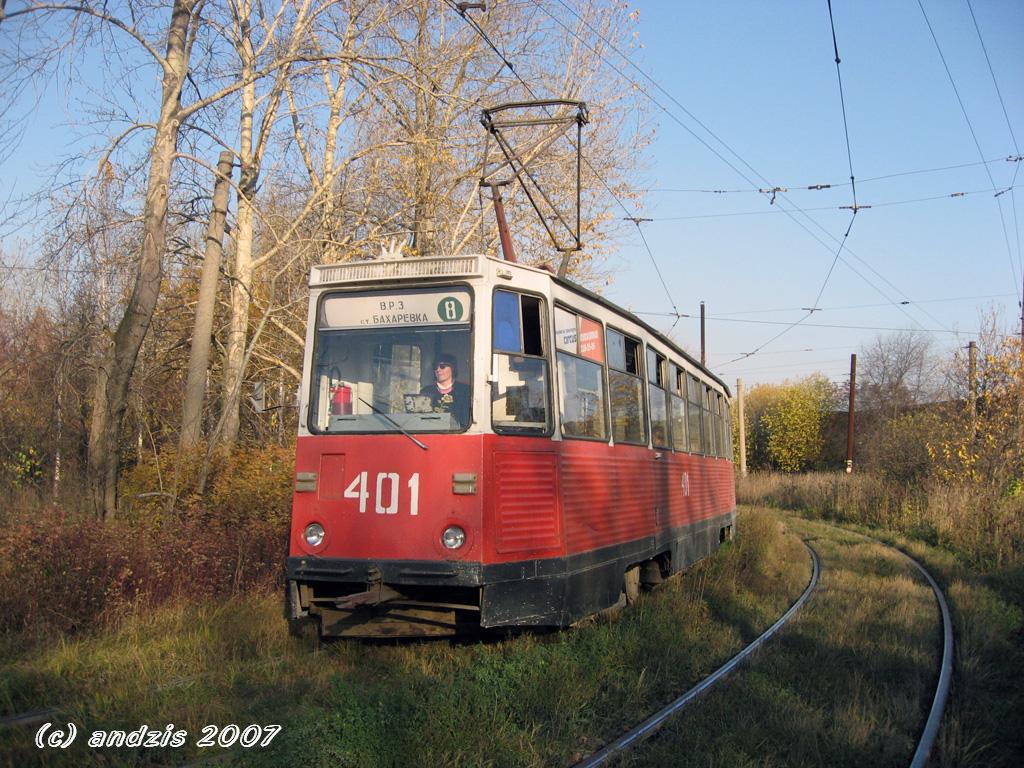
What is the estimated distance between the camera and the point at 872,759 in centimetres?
497

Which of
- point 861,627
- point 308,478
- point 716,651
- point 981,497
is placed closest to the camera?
point 308,478

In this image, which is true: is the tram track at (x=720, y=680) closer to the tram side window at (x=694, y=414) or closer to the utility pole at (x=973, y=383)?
the tram side window at (x=694, y=414)

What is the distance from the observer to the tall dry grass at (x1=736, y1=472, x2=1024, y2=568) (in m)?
15.5

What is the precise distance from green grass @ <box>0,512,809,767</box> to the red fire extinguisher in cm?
190

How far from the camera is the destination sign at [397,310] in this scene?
659 cm

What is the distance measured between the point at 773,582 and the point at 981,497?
792 centimetres

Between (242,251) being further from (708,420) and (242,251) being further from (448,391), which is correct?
(448,391)

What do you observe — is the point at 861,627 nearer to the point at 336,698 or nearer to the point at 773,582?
the point at 773,582

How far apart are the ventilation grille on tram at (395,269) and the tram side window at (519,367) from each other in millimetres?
343

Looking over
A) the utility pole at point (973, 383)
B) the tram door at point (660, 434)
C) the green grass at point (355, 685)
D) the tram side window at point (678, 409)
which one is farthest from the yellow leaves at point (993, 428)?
the green grass at point (355, 685)

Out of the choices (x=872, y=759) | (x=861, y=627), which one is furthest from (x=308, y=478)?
(x=861, y=627)

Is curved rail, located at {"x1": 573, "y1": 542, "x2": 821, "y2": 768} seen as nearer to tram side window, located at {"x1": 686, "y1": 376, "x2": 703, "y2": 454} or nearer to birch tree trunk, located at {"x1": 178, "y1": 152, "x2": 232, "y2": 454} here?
tram side window, located at {"x1": 686, "y1": 376, "x2": 703, "y2": 454}

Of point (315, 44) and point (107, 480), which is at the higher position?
point (315, 44)

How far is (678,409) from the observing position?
11.1 m
